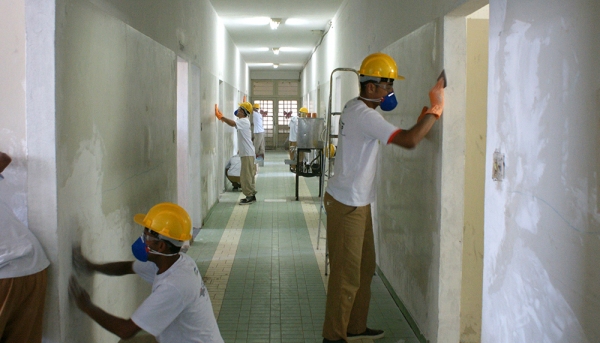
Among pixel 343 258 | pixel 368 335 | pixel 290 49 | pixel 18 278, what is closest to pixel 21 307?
pixel 18 278

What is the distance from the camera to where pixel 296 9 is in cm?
876

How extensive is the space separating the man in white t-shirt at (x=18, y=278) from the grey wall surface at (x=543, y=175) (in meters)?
1.86

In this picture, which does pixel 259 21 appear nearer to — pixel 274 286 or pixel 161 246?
pixel 274 286

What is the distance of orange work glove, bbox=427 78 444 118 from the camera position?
9.61 feet

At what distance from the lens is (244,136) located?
8727mm

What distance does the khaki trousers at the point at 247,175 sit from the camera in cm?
886

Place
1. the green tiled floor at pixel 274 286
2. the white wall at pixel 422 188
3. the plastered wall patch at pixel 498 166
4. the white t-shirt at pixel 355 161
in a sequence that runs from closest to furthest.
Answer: the plastered wall patch at pixel 498 166 < the white wall at pixel 422 188 < the white t-shirt at pixel 355 161 < the green tiled floor at pixel 274 286

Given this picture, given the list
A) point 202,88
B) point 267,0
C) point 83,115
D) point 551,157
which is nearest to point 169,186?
point 83,115

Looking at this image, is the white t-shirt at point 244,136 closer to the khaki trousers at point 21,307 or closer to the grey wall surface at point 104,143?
the grey wall surface at point 104,143

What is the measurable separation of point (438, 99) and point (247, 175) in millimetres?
6127

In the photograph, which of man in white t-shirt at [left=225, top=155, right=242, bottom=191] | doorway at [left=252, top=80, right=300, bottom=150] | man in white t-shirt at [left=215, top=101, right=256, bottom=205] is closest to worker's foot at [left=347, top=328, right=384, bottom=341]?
man in white t-shirt at [left=215, top=101, right=256, bottom=205]

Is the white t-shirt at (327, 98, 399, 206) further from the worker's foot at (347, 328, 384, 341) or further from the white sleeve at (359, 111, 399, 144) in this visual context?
the worker's foot at (347, 328, 384, 341)

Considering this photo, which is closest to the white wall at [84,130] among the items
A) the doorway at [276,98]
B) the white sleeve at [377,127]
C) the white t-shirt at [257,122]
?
the white sleeve at [377,127]

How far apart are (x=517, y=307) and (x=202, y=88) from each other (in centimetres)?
589
